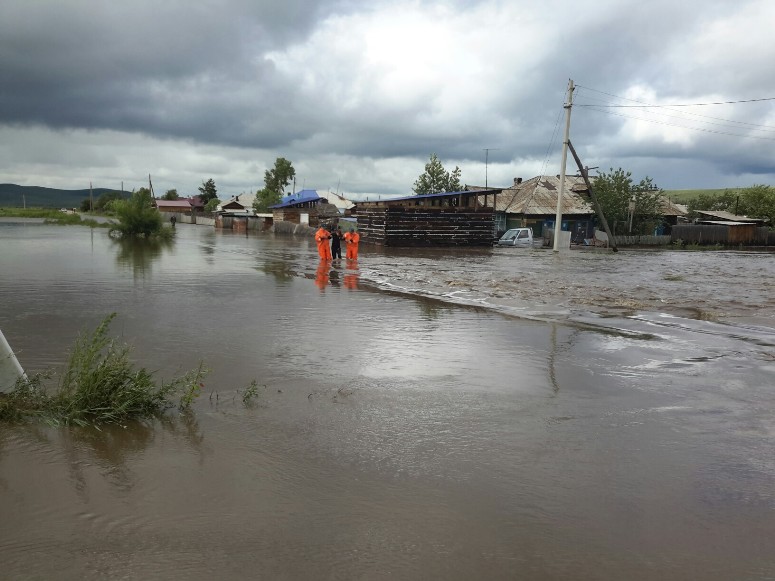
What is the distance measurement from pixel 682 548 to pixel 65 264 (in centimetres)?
1940

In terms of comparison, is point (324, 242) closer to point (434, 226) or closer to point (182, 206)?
point (434, 226)

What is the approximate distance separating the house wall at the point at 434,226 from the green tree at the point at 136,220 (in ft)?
45.5

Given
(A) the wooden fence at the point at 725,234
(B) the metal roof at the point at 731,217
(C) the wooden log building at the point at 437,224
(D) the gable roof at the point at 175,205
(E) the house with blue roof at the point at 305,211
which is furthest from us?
(D) the gable roof at the point at 175,205

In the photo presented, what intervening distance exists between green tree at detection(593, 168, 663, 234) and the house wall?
34.7 ft

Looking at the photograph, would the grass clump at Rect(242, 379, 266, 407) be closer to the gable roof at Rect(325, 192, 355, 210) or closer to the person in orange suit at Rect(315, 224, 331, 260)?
the person in orange suit at Rect(315, 224, 331, 260)

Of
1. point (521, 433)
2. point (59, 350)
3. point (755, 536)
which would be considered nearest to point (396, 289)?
point (59, 350)

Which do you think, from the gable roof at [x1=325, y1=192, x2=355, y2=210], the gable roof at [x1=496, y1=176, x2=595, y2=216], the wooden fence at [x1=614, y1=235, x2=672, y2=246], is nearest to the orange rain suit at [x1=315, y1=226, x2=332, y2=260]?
the gable roof at [x1=496, y1=176, x2=595, y2=216]

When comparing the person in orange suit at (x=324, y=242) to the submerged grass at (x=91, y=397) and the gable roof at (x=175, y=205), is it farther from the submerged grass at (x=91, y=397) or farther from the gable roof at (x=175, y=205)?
the gable roof at (x=175, y=205)

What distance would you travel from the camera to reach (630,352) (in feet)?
25.7

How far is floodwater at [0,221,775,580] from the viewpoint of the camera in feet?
10.0

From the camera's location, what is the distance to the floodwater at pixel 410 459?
3.06m

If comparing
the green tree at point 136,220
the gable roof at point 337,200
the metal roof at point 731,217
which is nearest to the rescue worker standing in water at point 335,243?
the green tree at point 136,220

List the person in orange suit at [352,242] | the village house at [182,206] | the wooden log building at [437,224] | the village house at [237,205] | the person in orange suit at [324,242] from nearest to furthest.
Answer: the person in orange suit at [324,242] < the person in orange suit at [352,242] < the wooden log building at [437,224] < the village house at [237,205] < the village house at [182,206]

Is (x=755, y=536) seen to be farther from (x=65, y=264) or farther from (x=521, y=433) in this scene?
(x=65, y=264)
